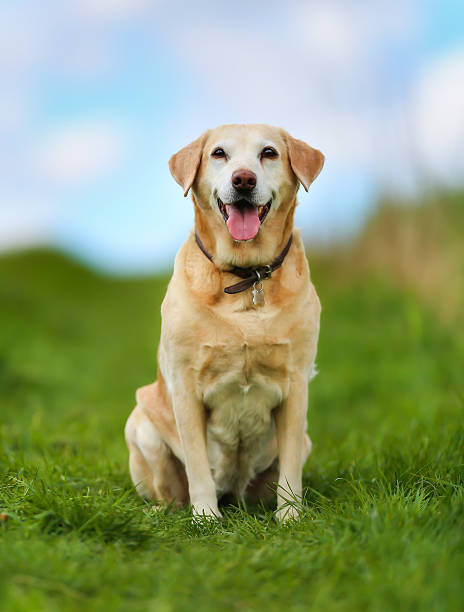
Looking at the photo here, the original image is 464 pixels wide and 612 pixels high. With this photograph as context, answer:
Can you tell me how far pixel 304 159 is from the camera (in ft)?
10.9

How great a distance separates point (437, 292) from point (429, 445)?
4597mm

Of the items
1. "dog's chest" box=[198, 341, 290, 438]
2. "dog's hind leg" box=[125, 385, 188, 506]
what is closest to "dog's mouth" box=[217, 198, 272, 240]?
"dog's chest" box=[198, 341, 290, 438]

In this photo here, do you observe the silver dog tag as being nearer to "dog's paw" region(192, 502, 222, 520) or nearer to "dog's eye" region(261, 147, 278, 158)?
"dog's eye" region(261, 147, 278, 158)

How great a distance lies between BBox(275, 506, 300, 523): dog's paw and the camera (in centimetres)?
282

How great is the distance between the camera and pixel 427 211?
872 cm

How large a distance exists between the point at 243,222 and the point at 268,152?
1.23ft

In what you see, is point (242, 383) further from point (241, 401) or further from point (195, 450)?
point (195, 450)

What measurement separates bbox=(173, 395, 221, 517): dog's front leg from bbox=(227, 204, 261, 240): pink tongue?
2.50 ft

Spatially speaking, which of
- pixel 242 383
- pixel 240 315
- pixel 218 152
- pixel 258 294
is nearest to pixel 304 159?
pixel 218 152

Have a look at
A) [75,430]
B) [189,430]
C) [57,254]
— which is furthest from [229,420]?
[57,254]

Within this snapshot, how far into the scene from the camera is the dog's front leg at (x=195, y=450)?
3148mm

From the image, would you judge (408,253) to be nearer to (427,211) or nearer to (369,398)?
(427,211)

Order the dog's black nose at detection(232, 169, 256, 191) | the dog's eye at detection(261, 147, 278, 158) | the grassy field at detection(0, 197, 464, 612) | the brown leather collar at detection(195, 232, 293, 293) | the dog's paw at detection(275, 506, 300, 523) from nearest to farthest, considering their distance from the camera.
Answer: the grassy field at detection(0, 197, 464, 612) → the dog's paw at detection(275, 506, 300, 523) → the dog's black nose at detection(232, 169, 256, 191) → the brown leather collar at detection(195, 232, 293, 293) → the dog's eye at detection(261, 147, 278, 158)

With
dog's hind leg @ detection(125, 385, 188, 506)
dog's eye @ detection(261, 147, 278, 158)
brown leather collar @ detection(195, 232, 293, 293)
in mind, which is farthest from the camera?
dog's hind leg @ detection(125, 385, 188, 506)
